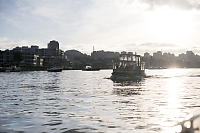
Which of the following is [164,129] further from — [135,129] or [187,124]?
[187,124]

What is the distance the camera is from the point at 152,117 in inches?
652

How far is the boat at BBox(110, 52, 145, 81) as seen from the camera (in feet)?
259

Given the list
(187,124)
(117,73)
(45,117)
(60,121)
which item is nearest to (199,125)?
(187,124)

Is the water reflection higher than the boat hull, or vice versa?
the boat hull

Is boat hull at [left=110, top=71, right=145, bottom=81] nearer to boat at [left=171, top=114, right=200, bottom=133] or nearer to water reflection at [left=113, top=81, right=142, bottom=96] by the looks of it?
water reflection at [left=113, top=81, right=142, bottom=96]

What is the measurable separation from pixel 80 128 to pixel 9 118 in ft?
18.2

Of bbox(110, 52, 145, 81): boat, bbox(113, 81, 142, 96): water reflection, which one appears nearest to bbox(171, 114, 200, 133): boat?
bbox(113, 81, 142, 96): water reflection

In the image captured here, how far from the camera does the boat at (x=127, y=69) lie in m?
79.0

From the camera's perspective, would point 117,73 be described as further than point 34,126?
Yes

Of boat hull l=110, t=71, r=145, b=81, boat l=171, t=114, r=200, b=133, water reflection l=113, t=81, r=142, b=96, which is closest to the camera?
boat l=171, t=114, r=200, b=133

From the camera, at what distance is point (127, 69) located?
8112 cm

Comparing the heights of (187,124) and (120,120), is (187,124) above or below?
above

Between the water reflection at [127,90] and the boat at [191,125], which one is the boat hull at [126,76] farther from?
the boat at [191,125]

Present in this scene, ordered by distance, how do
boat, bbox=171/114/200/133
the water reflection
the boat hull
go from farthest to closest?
1. the boat hull
2. the water reflection
3. boat, bbox=171/114/200/133
